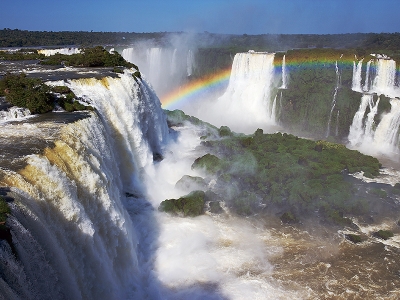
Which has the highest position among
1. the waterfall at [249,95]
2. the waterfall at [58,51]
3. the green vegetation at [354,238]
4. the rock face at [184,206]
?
the waterfall at [58,51]

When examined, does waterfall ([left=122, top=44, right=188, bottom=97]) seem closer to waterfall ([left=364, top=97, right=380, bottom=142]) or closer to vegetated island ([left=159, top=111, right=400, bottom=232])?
vegetated island ([left=159, top=111, right=400, bottom=232])

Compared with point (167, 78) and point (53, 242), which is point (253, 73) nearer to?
point (167, 78)

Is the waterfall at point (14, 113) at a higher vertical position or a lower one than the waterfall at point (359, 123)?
higher

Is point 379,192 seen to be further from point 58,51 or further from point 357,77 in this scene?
point 58,51

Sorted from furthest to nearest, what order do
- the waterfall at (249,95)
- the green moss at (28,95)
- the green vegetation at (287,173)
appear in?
the waterfall at (249,95) → the green vegetation at (287,173) → the green moss at (28,95)

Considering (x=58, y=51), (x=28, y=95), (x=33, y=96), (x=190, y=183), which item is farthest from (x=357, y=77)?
(x=58, y=51)

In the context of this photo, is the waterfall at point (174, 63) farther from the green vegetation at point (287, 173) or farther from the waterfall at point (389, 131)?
the waterfall at point (389, 131)

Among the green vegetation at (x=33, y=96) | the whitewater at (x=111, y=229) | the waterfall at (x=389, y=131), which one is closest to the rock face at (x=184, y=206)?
the whitewater at (x=111, y=229)
